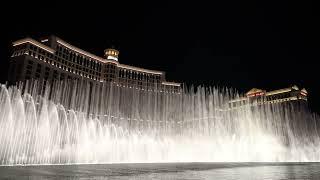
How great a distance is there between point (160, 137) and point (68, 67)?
5663 cm

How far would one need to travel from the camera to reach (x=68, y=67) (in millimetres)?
89125

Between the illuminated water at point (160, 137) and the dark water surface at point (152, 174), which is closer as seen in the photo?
the dark water surface at point (152, 174)

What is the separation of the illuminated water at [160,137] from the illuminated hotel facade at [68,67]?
1422 inches

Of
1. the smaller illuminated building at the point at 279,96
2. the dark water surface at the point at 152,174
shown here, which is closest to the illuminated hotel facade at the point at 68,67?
the smaller illuminated building at the point at 279,96

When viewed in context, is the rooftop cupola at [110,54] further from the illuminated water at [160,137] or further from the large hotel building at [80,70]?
the illuminated water at [160,137]

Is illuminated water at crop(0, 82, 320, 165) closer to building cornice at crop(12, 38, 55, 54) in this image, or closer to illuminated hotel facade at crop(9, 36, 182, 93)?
illuminated hotel facade at crop(9, 36, 182, 93)

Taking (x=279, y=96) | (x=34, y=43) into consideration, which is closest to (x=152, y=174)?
(x=34, y=43)

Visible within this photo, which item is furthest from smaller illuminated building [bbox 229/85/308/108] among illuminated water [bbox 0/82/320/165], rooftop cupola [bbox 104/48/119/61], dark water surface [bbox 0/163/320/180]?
dark water surface [bbox 0/163/320/180]

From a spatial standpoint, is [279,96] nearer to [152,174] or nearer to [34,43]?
[34,43]

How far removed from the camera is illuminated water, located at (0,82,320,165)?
99.7 ft

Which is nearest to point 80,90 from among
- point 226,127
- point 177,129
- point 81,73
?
point 81,73

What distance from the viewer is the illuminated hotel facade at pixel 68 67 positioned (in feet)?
252

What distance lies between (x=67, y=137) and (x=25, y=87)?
168 feet

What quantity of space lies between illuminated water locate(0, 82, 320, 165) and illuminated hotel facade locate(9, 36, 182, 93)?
3613cm
